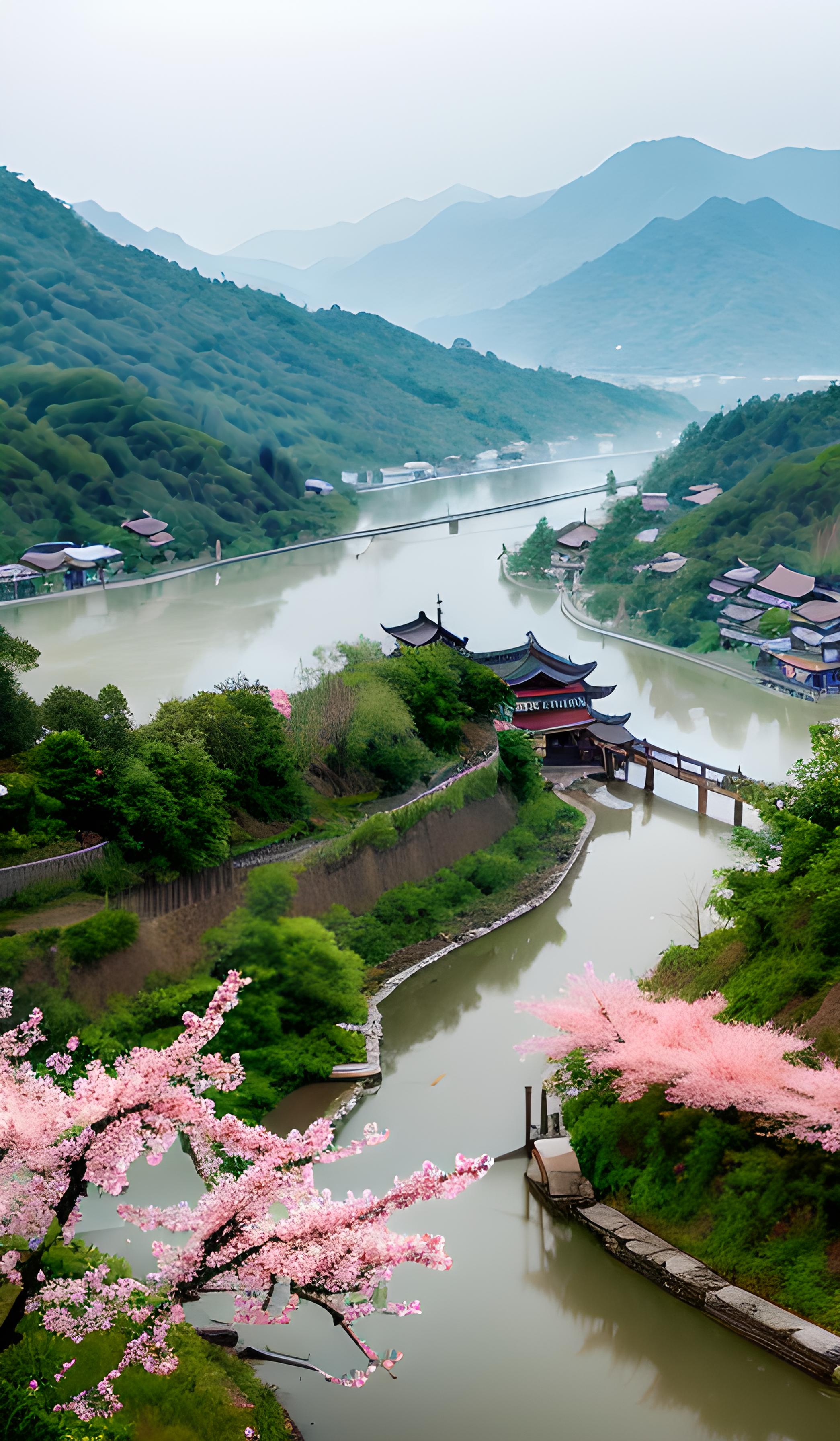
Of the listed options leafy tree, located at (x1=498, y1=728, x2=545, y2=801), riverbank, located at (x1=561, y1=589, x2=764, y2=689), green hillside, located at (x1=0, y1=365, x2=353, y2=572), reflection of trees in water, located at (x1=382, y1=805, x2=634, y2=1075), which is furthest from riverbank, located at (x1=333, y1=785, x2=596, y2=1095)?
green hillside, located at (x1=0, y1=365, x2=353, y2=572)

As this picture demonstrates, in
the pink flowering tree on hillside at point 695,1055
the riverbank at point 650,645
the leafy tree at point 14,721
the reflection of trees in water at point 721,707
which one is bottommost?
the reflection of trees in water at point 721,707

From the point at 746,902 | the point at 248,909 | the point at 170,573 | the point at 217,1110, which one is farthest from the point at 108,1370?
the point at 170,573

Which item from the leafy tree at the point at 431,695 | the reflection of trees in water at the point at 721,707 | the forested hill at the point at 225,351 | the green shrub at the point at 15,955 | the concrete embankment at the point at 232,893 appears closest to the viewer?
the green shrub at the point at 15,955

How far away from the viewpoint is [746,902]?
5.87 m

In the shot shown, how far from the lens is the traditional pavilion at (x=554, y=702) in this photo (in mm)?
11500

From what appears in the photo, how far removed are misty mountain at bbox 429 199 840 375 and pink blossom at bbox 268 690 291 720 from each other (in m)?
Answer: 52.1

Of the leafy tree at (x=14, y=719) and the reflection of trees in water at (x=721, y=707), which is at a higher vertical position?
the leafy tree at (x=14, y=719)

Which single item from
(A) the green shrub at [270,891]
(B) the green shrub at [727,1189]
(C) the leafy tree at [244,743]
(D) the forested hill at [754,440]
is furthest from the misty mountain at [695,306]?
(B) the green shrub at [727,1189]

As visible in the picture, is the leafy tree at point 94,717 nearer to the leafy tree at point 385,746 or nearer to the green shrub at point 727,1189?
the leafy tree at point 385,746

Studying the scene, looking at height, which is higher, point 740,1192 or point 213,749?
point 213,749

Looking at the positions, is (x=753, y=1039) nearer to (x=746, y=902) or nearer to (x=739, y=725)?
(x=746, y=902)

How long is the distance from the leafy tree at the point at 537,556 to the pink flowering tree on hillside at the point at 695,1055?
19629 millimetres

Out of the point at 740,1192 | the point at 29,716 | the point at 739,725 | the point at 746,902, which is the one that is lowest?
the point at 739,725

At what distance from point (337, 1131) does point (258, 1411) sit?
1.91 metres
